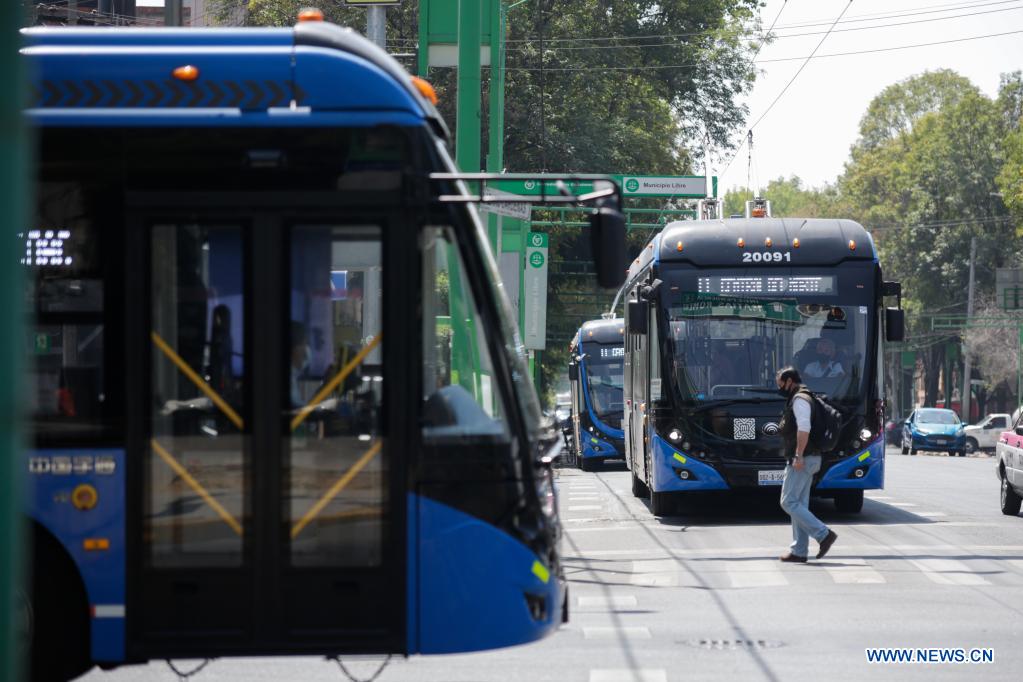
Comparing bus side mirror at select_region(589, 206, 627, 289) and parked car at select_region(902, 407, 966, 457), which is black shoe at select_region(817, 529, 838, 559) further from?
parked car at select_region(902, 407, 966, 457)

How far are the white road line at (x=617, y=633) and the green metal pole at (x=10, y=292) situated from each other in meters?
7.02

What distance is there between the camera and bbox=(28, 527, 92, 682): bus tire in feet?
21.3

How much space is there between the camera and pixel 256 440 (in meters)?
6.49

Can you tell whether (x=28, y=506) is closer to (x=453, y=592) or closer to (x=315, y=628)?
(x=315, y=628)

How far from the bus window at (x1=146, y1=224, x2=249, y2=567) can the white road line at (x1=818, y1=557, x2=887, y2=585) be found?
6.31m

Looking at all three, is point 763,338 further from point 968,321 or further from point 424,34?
point 968,321

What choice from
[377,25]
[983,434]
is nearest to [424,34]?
[377,25]

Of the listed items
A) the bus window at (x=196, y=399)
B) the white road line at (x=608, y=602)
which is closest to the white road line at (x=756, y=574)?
the white road line at (x=608, y=602)

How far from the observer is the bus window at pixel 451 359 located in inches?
263

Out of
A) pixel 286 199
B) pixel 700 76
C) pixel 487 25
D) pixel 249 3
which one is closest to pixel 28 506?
pixel 286 199

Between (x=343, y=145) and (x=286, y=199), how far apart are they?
1.18ft

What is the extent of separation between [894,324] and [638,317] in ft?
9.14

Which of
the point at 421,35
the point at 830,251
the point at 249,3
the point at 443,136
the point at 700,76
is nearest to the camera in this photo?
the point at 443,136

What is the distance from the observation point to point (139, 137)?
661 centimetres
